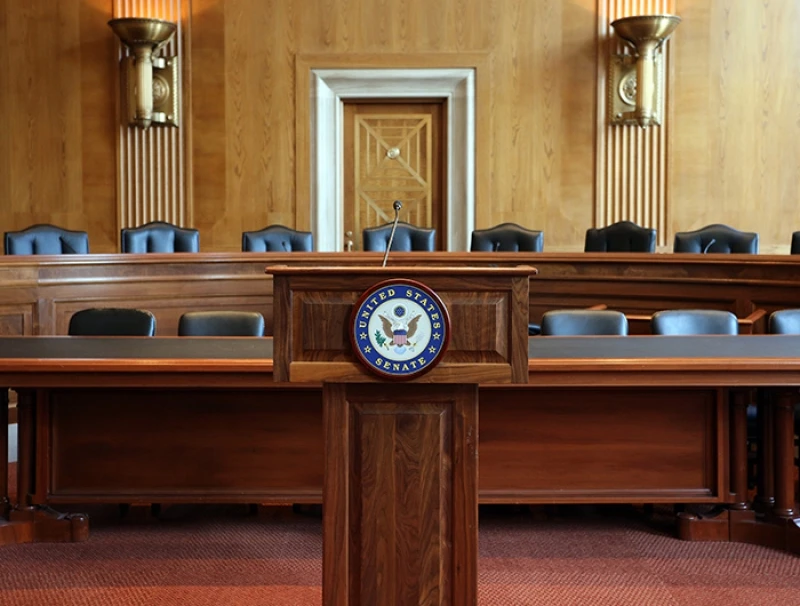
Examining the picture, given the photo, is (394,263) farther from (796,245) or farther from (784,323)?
(784,323)

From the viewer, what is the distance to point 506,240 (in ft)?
22.1

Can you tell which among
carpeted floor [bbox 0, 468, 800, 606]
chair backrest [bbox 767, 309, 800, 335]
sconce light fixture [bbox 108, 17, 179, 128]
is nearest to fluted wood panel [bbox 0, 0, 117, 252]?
sconce light fixture [bbox 108, 17, 179, 128]

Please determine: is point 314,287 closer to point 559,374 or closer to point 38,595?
point 559,374

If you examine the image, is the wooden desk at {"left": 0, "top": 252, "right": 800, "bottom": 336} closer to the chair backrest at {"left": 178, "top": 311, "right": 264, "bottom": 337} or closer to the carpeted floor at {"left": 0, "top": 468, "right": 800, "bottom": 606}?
the chair backrest at {"left": 178, "top": 311, "right": 264, "bottom": 337}

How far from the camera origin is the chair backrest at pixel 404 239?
6699 millimetres

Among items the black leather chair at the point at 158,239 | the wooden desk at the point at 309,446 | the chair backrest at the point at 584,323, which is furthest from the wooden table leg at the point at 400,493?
the black leather chair at the point at 158,239

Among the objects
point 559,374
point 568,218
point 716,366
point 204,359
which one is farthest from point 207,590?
point 568,218

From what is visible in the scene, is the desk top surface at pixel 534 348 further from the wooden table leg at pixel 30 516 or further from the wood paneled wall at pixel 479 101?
the wood paneled wall at pixel 479 101

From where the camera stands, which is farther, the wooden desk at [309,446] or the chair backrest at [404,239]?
the chair backrest at [404,239]

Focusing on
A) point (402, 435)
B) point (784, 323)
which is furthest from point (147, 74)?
point (402, 435)

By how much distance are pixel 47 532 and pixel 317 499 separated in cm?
87

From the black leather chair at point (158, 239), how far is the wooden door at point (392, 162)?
1.98 m

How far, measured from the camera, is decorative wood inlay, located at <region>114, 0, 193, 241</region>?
8383 mm

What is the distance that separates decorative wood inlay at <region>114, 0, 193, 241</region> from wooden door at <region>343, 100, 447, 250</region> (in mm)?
1312
